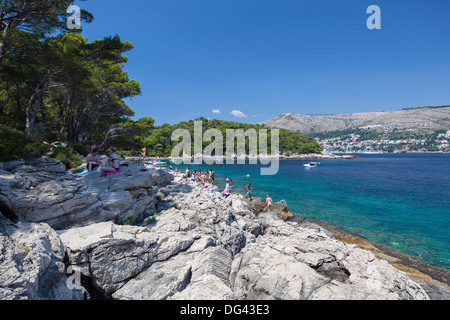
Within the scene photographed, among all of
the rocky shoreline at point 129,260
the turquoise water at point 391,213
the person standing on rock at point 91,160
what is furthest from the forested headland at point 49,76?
the turquoise water at point 391,213

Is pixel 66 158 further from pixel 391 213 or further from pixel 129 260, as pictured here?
pixel 391 213

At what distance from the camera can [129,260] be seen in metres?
5.50

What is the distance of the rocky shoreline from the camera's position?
448cm

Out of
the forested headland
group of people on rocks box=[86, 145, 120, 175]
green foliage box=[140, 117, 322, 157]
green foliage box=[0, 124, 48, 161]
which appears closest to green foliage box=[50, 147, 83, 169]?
the forested headland

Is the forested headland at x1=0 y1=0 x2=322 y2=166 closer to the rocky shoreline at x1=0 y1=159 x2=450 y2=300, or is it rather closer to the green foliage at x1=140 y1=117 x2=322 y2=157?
the rocky shoreline at x1=0 y1=159 x2=450 y2=300

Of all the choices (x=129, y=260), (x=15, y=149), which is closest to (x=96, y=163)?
(x=15, y=149)

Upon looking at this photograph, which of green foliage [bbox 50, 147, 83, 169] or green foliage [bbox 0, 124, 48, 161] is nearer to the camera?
green foliage [bbox 0, 124, 48, 161]

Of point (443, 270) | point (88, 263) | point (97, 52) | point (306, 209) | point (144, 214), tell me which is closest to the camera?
point (88, 263)

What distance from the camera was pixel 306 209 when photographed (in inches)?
774

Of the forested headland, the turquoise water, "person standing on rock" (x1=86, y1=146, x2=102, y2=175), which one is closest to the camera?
"person standing on rock" (x1=86, y1=146, x2=102, y2=175)

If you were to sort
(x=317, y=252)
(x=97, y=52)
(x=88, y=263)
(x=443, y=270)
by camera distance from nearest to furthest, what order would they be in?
(x=88, y=263) → (x=317, y=252) → (x=443, y=270) → (x=97, y=52)
